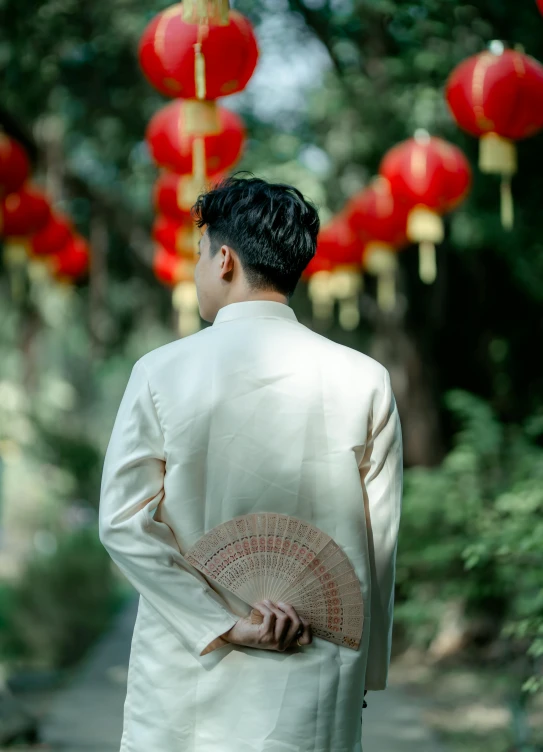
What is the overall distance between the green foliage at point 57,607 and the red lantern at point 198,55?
3792 millimetres

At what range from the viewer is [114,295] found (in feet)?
27.5

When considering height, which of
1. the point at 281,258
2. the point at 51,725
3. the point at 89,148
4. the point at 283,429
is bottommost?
the point at 51,725

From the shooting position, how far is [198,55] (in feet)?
9.74

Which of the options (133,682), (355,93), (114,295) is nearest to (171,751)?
(133,682)

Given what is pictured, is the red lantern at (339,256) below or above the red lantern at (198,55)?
below

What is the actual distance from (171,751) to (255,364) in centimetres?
55

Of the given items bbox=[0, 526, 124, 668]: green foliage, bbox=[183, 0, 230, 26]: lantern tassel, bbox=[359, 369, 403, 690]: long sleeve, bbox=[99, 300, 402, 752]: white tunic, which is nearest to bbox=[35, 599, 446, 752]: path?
bbox=[0, 526, 124, 668]: green foliage

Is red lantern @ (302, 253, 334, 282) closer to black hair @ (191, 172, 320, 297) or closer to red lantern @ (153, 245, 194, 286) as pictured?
Result: red lantern @ (153, 245, 194, 286)

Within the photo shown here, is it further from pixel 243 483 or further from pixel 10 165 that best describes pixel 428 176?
pixel 243 483

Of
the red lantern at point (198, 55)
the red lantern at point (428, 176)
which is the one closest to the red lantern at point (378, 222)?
the red lantern at point (428, 176)

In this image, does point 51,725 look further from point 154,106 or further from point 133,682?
point 154,106

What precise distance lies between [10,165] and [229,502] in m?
3.28

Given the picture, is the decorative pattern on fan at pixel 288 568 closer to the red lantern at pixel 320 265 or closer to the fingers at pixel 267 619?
the fingers at pixel 267 619

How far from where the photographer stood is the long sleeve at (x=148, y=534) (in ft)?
4.28
